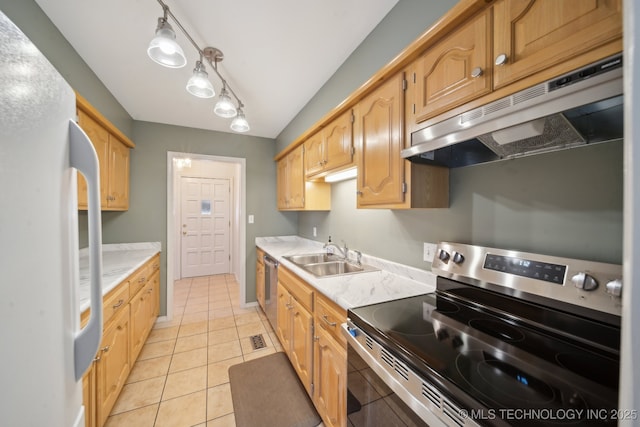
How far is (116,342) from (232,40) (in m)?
2.17

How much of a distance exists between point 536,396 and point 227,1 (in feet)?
6.76

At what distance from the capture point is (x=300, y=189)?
2.58 m

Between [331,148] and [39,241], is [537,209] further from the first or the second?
[39,241]

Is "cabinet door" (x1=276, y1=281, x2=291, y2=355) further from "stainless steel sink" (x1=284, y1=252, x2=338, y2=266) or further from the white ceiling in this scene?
the white ceiling

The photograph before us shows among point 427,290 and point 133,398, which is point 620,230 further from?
point 133,398

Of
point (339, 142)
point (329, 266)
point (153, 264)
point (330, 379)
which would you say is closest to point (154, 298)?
point (153, 264)

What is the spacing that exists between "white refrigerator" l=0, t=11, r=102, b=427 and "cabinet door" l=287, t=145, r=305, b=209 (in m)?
1.99

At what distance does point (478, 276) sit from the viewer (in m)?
1.04

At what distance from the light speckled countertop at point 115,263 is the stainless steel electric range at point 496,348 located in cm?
122

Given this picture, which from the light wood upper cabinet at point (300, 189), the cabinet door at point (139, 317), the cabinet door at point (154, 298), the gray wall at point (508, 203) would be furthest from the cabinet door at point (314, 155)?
the cabinet door at point (154, 298)

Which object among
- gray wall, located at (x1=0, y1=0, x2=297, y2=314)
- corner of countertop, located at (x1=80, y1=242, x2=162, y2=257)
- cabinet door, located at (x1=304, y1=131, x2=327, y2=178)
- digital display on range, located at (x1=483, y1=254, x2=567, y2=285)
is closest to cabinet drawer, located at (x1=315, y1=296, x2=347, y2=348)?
digital display on range, located at (x1=483, y1=254, x2=567, y2=285)

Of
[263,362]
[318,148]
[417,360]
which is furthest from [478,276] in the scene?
[263,362]

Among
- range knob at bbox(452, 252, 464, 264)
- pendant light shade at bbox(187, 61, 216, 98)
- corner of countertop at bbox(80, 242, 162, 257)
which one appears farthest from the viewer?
corner of countertop at bbox(80, 242, 162, 257)

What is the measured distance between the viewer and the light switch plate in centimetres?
136
